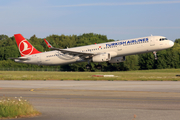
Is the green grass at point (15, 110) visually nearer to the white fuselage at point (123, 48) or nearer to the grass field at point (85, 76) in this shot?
the grass field at point (85, 76)

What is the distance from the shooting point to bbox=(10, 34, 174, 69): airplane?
4322cm

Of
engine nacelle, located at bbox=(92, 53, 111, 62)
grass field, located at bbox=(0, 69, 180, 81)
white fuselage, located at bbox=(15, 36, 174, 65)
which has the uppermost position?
white fuselage, located at bbox=(15, 36, 174, 65)

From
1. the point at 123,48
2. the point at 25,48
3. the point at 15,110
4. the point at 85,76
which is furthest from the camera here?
the point at 25,48

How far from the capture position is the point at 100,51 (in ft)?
154

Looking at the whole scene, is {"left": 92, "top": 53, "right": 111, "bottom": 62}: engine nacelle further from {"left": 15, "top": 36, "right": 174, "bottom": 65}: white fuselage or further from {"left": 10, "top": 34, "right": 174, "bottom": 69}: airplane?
{"left": 15, "top": 36, "right": 174, "bottom": 65}: white fuselage

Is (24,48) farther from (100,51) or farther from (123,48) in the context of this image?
(123,48)

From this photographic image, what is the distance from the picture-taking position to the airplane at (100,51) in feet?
142

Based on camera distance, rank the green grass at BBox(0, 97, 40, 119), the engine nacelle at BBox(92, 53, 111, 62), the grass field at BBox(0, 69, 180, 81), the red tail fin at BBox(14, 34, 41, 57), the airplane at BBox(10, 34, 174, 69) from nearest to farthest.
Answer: the green grass at BBox(0, 97, 40, 119), the grass field at BBox(0, 69, 180, 81), the airplane at BBox(10, 34, 174, 69), the engine nacelle at BBox(92, 53, 111, 62), the red tail fin at BBox(14, 34, 41, 57)

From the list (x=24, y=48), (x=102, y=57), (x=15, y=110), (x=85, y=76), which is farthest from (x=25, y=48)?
(x=15, y=110)

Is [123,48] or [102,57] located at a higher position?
[123,48]

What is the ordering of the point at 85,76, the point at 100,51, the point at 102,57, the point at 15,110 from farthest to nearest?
the point at 100,51, the point at 102,57, the point at 85,76, the point at 15,110

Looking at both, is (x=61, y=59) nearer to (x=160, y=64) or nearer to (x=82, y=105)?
(x=82, y=105)

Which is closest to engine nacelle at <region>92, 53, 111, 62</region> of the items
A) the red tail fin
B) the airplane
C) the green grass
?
the airplane

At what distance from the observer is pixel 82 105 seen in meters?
14.2
